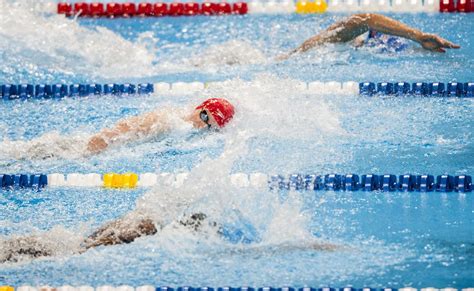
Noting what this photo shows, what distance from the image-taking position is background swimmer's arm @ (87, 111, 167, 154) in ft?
17.4

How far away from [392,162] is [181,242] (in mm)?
1552

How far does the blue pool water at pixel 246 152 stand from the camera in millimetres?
3838

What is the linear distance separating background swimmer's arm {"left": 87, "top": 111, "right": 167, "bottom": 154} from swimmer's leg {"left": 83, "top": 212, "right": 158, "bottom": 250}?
52.1 inches

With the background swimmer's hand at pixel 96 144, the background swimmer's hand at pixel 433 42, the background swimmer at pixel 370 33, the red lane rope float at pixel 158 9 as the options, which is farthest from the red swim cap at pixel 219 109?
the red lane rope float at pixel 158 9

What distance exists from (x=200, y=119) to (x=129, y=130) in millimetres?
395

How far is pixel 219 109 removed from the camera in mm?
5484

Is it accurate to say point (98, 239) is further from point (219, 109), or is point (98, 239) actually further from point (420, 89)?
point (420, 89)

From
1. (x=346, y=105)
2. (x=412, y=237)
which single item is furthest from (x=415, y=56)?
(x=412, y=237)

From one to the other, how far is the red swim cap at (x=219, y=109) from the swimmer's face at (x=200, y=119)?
18 millimetres

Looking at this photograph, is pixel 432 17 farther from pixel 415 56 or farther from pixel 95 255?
pixel 95 255

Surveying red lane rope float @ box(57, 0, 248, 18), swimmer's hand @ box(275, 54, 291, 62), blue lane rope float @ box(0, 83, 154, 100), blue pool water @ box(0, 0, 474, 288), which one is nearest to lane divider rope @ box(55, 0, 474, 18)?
red lane rope float @ box(57, 0, 248, 18)

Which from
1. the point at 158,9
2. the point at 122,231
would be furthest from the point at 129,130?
the point at 158,9

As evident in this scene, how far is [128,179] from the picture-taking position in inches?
197

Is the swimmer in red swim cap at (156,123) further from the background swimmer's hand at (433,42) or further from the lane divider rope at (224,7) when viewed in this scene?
the lane divider rope at (224,7)
